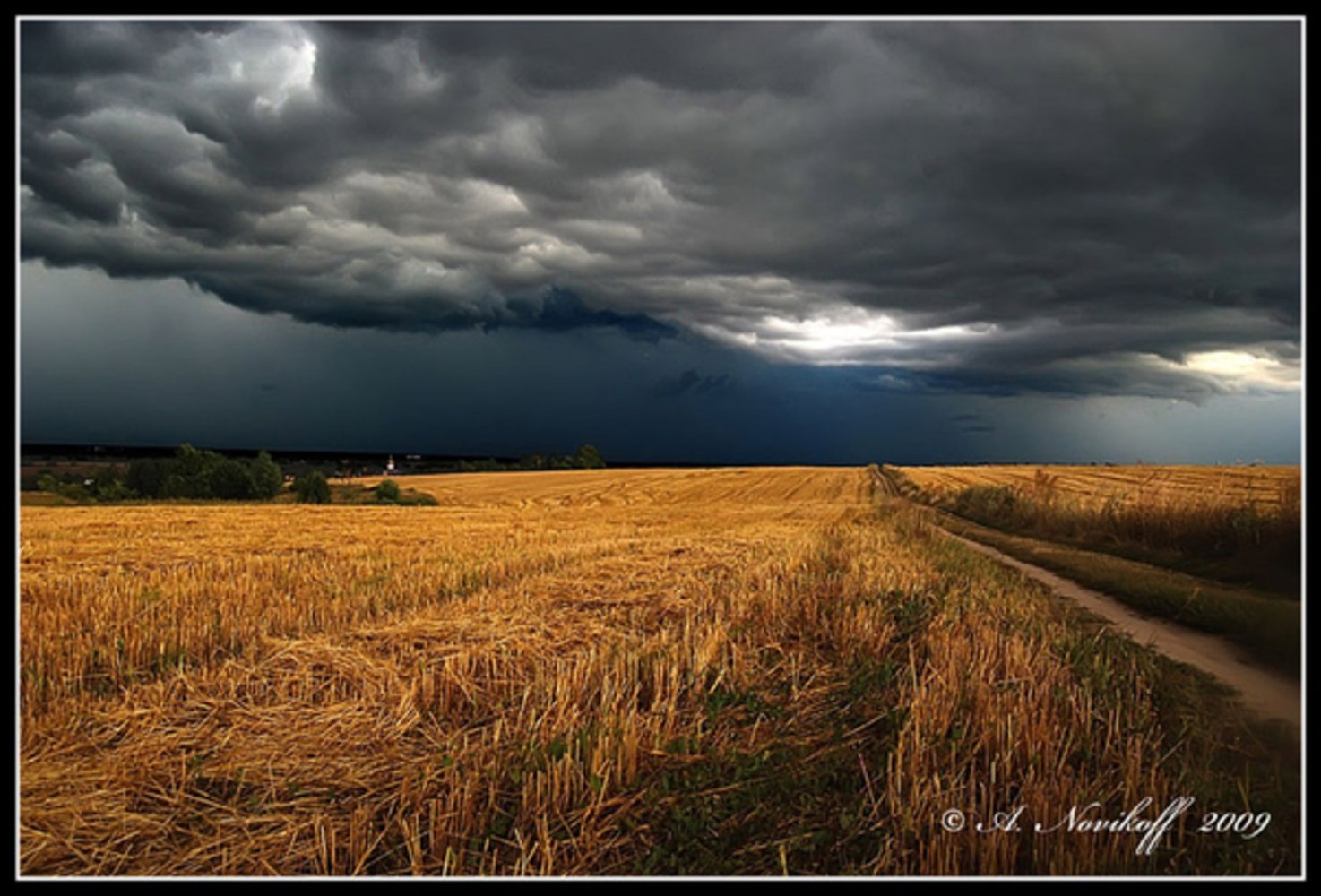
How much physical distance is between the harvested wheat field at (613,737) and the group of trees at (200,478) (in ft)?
138

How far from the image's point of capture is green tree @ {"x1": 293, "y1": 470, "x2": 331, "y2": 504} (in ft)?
170

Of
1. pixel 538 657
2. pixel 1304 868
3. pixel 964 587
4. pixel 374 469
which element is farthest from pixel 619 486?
pixel 1304 868

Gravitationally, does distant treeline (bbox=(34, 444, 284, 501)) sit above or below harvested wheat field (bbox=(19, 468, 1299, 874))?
below

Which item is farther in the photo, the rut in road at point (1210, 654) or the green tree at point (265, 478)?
the green tree at point (265, 478)

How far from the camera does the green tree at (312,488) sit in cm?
5188

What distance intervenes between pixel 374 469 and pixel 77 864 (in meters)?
77.1

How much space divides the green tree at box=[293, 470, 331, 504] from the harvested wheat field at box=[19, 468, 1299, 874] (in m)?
41.9

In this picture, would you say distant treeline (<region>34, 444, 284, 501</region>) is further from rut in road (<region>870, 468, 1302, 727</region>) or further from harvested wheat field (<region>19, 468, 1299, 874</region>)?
rut in road (<region>870, 468, 1302, 727</region>)

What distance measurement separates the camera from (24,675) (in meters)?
7.36

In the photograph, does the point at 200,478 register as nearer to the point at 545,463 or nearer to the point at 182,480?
the point at 182,480

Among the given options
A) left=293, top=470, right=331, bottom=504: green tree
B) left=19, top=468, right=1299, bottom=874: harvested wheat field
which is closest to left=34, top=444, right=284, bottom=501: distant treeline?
left=293, top=470, right=331, bottom=504: green tree

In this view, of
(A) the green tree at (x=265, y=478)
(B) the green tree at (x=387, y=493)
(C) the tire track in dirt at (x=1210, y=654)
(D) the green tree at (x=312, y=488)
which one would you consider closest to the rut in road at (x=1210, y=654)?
(C) the tire track in dirt at (x=1210, y=654)

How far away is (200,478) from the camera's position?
163 feet

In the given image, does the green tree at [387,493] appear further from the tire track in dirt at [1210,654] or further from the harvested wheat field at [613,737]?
the tire track in dirt at [1210,654]
